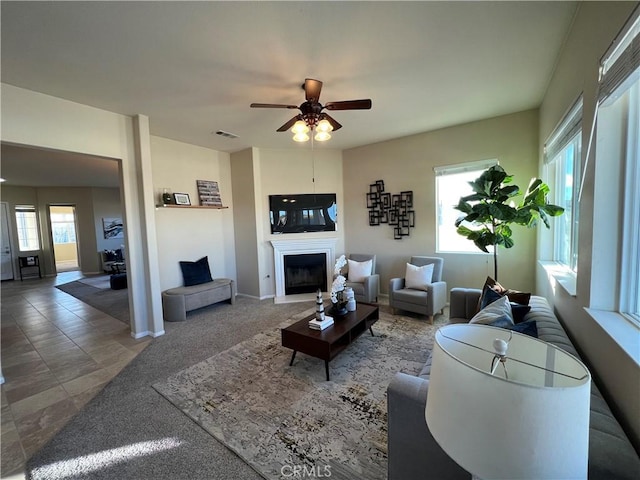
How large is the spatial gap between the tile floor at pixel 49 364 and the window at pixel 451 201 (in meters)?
4.59

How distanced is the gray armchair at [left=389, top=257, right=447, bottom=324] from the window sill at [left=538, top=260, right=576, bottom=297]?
1238mm

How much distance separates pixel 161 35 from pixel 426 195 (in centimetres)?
395

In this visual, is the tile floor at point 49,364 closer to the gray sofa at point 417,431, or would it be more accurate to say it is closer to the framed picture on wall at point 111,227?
the gray sofa at point 417,431

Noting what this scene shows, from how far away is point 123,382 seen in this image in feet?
8.27

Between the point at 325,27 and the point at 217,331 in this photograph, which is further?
the point at 217,331

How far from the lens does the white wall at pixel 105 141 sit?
8.57ft

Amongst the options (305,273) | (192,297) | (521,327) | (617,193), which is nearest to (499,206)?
(617,193)

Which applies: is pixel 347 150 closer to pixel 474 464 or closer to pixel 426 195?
pixel 426 195

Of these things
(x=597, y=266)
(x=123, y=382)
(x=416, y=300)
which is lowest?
(x=123, y=382)

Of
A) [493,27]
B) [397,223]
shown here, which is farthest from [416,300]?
[493,27]

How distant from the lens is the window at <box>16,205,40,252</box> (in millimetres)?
7689

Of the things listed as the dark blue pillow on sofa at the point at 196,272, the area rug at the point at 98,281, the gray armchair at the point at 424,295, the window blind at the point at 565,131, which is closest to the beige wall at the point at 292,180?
the dark blue pillow on sofa at the point at 196,272

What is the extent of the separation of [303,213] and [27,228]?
8.67 meters

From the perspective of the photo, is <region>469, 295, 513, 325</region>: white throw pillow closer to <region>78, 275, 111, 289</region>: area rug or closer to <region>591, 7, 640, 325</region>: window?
<region>591, 7, 640, 325</region>: window
